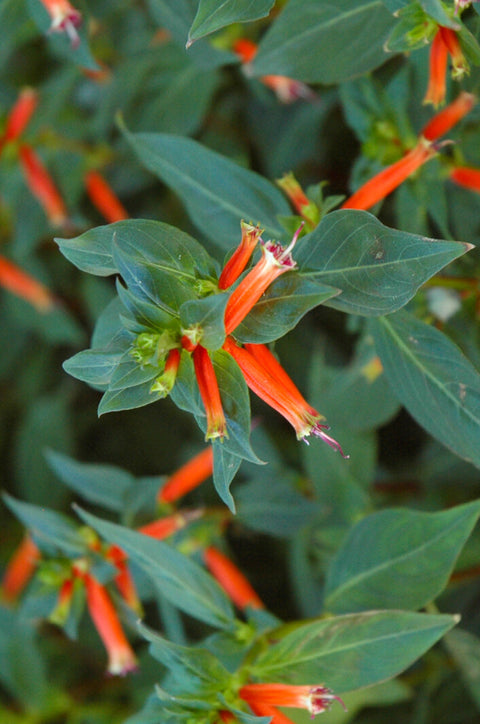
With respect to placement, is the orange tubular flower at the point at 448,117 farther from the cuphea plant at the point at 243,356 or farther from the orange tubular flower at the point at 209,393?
the orange tubular flower at the point at 209,393

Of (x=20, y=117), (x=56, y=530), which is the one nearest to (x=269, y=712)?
(x=56, y=530)

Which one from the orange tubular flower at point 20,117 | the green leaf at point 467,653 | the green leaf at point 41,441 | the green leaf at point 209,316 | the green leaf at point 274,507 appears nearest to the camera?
the green leaf at point 209,316

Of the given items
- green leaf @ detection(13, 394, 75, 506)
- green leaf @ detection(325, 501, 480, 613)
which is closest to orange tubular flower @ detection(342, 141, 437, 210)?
green leaf @ detection(325, 501, 480, 613)

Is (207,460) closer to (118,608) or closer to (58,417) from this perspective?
(118,608)

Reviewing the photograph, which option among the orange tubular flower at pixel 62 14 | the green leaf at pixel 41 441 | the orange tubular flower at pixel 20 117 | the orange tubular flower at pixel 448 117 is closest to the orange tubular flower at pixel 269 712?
the orange tubular flower at pixel 448 117

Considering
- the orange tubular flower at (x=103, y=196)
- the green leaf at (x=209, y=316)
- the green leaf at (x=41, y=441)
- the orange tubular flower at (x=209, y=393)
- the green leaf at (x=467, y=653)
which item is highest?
the green leaf at (x=209, y=316)

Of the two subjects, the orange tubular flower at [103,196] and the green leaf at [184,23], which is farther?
the orange tubular flower at [103,196]
